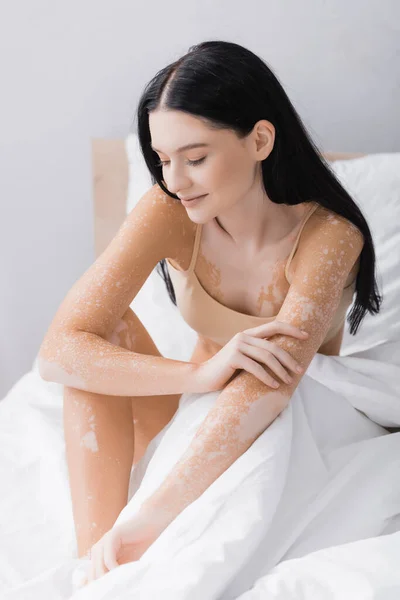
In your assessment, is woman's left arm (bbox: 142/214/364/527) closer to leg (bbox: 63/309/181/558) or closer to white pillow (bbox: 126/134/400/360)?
leg (bbox: 63/309/181/558)

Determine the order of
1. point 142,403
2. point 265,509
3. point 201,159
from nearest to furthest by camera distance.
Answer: point 265,509 → point 201,159 → point 142,403

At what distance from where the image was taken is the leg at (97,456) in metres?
1.16

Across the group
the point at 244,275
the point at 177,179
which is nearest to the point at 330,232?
the point at 244,275

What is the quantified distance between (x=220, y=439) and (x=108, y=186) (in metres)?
1.21

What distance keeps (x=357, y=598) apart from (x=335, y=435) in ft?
1.53

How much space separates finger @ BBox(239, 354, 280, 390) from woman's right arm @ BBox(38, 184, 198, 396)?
0.11m

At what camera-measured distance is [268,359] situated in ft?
3.71

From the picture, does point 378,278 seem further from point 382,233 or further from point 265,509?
point 265,509

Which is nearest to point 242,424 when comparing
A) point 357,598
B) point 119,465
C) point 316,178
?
point 119,465

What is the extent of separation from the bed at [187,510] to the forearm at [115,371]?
101 mm

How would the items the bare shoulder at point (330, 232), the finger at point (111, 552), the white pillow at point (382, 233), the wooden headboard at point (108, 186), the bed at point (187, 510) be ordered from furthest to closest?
the wooden headboard at point (108, 186), the white pillow at point (382, 233), the bare shoulder at point (330, 232), the finger at point (111, 552), the bed at point (187, 510)

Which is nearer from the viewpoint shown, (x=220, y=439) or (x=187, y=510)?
(x=187, y=510)

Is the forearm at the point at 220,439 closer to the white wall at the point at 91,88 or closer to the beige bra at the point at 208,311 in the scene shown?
the beige bra at the point at 208,311

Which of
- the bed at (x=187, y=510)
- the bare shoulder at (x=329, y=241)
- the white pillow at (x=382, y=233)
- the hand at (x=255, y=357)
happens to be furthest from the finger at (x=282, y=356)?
the white pillow at (x=382, y=233)
